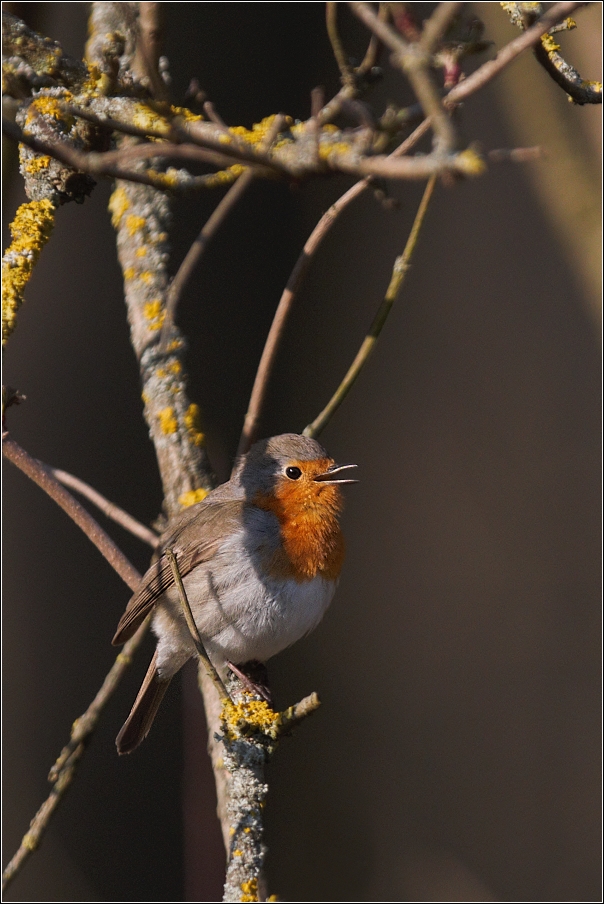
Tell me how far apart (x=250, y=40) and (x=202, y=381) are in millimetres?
1657

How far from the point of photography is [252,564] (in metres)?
2.49

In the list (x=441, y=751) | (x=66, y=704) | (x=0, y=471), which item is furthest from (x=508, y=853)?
(x=0, y=471)

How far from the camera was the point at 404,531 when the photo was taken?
4578 mm

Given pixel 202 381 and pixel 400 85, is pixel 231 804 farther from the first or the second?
pixel 400 85

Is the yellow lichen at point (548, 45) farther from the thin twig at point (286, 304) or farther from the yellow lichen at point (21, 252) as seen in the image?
the yellow lichen at point (21, 252)

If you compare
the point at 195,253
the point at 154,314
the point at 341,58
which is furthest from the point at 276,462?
the point at 341,58

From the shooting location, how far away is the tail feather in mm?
2645

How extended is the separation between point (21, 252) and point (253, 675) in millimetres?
1377

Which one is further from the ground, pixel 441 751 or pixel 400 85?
pixel 400 85

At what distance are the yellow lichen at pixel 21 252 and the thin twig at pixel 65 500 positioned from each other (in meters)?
0.34

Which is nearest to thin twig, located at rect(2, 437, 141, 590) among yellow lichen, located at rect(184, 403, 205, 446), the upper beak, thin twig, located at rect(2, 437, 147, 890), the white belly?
thin twig, located at rect(2, 437, 147, 890)

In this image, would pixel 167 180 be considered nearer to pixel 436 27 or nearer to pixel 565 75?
pixel 436 27

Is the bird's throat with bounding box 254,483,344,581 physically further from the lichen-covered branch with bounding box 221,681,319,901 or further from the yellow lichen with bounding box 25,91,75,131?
the yellow lichen with bounding box 25,91,75,131

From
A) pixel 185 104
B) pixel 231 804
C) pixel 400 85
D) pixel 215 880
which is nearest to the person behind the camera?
pixel 231 804
